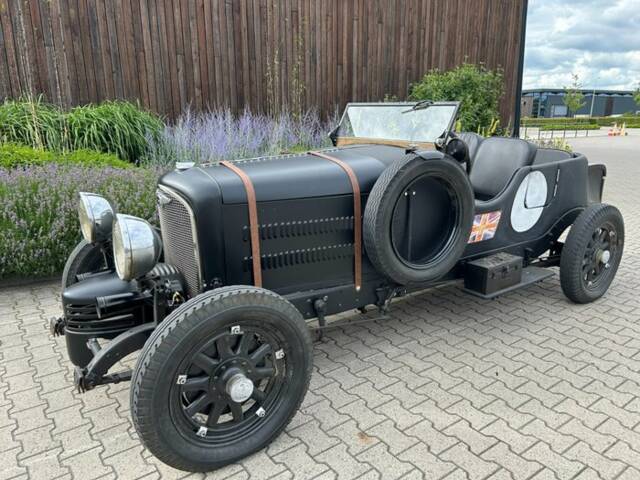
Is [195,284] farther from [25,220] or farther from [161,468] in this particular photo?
[25,220]

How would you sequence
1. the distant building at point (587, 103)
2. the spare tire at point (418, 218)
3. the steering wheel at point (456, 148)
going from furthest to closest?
the distant building at point (587, 103)
the steering wheel at point (456, 148)
the spare tire at point (418, 218)

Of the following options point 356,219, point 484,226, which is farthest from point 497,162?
point 356,219

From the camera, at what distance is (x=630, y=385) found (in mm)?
2674

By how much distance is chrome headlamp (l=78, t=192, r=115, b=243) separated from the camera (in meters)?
2.59

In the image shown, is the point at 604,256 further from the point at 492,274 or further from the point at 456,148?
the point at 456,148

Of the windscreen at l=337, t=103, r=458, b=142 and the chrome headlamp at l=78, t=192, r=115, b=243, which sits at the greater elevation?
the windscreen at l=337, t=103, r=458, b=142

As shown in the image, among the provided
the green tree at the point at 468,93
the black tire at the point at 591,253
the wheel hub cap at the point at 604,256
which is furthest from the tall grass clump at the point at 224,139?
the wheel hub cap at the point at 604,256

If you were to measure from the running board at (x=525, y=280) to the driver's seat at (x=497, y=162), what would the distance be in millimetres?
644

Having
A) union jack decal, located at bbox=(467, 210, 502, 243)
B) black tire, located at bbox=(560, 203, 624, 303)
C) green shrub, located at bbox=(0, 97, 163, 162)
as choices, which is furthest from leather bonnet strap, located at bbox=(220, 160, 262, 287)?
green shrub, located at bbox=(0, 97, 163, 162)

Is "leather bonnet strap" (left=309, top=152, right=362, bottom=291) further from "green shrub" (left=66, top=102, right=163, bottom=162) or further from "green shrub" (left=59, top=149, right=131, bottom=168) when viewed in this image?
"green shrub" (left=66, top=102, right=163, bottom=162)

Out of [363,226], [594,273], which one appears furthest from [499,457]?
[594,273]

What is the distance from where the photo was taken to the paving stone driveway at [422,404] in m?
2.09

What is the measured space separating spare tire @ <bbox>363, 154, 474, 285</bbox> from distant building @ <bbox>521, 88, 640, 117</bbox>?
188 feet

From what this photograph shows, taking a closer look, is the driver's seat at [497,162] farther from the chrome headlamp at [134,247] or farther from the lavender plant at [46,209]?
the lavender plant at [46,209]
